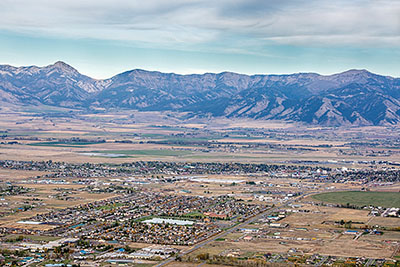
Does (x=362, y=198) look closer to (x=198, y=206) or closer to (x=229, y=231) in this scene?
(x=198, y=206)

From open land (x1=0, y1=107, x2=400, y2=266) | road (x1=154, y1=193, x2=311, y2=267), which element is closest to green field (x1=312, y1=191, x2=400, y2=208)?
open land (x1=0, y1=107, x2=400, y2=266)

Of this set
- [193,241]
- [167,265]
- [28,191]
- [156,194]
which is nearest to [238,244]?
[193,241]

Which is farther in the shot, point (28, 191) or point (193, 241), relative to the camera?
point (28, 191)

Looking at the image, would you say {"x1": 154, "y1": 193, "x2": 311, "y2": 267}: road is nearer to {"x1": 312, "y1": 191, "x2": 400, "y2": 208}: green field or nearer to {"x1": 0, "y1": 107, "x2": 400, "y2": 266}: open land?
{"x1": 0, "y1": 107, "x2": 400, "y2": 266}: open land

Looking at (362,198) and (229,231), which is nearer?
(229,231)

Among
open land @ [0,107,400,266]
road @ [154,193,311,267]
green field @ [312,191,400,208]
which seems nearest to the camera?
road @ [154,193,311,267]

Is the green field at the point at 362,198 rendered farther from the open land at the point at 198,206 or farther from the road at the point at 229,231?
the road at the point at 229,231

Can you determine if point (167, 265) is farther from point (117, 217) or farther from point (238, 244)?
point (117, 217)

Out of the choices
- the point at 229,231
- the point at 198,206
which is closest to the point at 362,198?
the point at 198,206

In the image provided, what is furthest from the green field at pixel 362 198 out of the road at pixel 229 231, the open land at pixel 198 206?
the road at pixel 229 231
